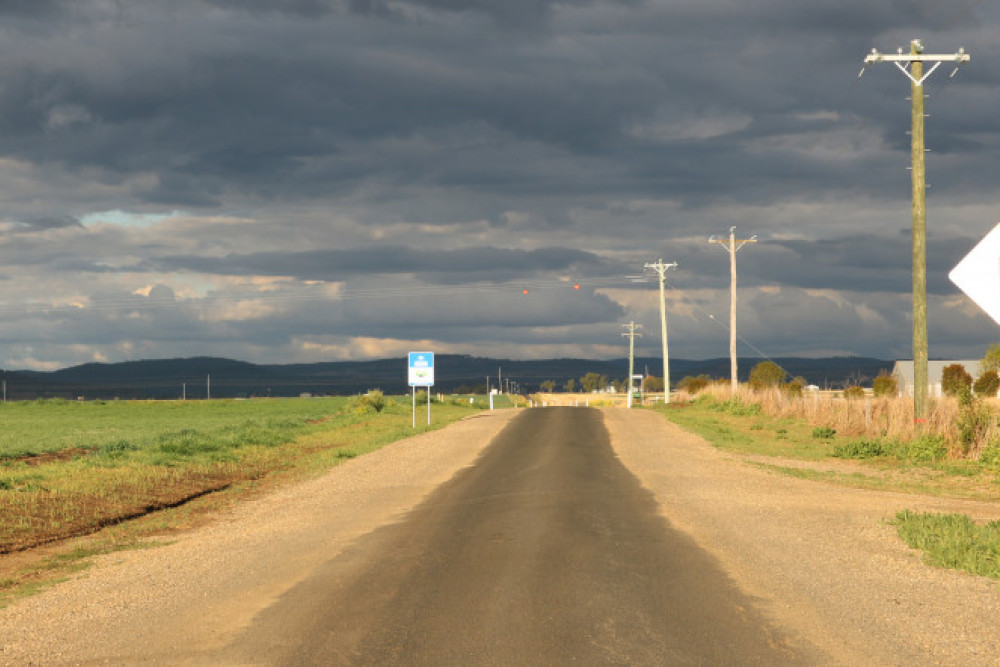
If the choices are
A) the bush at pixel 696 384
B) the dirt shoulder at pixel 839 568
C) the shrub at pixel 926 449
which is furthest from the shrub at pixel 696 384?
the dirt shoulder at pixel 839 568

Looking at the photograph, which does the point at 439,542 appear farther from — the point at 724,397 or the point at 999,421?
the point at 724,397

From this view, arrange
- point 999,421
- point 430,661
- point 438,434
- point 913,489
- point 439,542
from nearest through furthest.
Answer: point 430,661
point 439,542
point 913,489
point 999,421
point 438,434

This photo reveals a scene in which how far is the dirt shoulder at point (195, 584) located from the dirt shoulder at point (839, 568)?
512 cm

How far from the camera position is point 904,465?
26.3 m

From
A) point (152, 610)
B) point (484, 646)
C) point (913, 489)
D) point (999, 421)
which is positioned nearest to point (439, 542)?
point (152, 610)

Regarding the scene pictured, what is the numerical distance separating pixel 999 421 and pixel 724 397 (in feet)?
116

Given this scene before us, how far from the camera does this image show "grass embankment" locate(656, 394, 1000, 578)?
1284cm

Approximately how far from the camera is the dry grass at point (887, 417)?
26.3 meters

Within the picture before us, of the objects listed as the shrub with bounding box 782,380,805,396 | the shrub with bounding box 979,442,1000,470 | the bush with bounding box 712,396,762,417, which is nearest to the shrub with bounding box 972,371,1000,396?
the shrub with bounding box 782,380,805,396

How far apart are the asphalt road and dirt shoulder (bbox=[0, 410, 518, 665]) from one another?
1.41 ft

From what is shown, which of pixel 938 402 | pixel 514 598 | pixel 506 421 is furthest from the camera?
pixel 506 421

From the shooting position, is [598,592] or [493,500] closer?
[598,592]

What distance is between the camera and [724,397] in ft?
205

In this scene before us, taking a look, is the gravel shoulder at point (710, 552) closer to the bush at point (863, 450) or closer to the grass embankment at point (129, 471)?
the grass embankment at point (129, 471)
